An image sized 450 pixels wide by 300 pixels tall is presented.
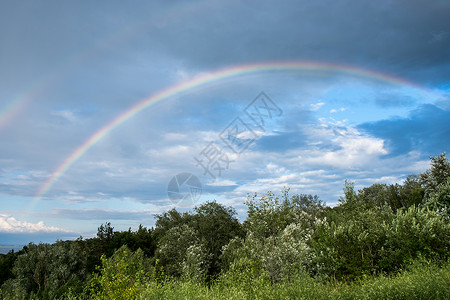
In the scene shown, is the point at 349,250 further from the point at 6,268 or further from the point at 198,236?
the point at 6,268

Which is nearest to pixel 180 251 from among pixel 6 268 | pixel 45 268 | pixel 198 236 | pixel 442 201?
pixel 198 236

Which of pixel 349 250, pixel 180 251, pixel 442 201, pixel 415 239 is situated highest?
pixel 442 201

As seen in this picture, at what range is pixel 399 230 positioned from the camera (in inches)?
737

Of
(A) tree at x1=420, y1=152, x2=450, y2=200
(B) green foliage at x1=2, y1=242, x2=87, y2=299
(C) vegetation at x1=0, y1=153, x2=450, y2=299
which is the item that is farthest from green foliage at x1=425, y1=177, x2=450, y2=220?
(B) green foliage at x1=2, y1=242, x2=87, y2=299

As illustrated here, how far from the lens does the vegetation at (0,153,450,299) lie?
474 inches

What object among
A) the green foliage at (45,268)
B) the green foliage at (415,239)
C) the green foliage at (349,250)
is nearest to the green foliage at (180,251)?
the green foliage at (45,268)

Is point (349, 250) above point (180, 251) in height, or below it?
above

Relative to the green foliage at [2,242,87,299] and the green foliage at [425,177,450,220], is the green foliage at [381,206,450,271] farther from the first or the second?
the green foliage at [2,242,87,299]

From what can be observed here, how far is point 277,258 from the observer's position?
22.6 m

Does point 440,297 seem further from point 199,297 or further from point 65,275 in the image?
point 65,275

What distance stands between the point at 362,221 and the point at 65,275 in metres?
47.8

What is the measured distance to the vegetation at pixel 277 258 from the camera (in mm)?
12039

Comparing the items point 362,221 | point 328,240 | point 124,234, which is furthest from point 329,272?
point 124,234

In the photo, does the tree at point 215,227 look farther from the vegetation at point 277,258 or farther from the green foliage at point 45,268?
the green foliage at point 45,268
